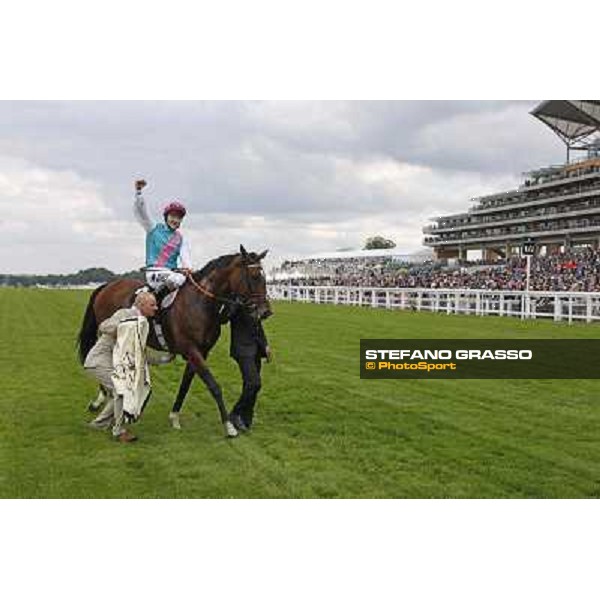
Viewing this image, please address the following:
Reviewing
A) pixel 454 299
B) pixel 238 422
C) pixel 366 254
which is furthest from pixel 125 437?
pixel 454 299

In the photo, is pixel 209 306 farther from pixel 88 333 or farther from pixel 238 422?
pixel 88 333

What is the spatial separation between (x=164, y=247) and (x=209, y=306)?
740 millimetres

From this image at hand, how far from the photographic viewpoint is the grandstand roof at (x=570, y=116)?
6.84 metres

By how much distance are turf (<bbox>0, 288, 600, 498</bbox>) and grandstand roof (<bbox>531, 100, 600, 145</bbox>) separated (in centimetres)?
193

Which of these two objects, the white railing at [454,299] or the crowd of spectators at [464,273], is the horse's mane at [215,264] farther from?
the crowd of spectators at [464,273]

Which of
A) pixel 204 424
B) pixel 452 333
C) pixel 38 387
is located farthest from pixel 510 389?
pixel 38 387

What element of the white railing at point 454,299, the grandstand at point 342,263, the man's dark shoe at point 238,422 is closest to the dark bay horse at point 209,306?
the man's dark shoe at point 238,422

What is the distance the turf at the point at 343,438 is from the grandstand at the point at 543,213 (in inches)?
33.1

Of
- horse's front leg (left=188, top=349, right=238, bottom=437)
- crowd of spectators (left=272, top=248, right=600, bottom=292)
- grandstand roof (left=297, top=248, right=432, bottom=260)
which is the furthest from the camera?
crowd of spectators (left=272, top=248, right=600, bottom=292)

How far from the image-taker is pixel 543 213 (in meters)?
8.38

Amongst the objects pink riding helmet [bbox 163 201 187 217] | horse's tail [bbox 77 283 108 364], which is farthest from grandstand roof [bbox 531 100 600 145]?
horse's tail [bbox 77 283 108 364]

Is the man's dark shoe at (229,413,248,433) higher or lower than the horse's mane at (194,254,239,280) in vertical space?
lower

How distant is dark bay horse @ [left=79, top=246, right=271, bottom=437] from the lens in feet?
23.9

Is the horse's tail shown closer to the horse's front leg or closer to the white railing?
the horse's front leg
